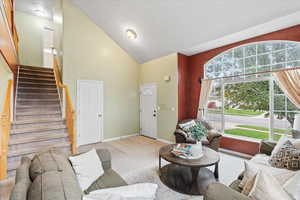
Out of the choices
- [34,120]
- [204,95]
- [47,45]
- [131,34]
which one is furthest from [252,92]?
[47,45]

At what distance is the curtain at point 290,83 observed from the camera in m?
2.75

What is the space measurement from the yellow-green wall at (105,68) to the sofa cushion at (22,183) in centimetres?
332

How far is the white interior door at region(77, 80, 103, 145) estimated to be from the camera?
14.6 feet

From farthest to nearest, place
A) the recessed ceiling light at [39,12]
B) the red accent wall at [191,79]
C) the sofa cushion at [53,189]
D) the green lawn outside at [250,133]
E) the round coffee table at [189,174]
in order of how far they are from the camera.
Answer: the recessed ceiling light at [39,12] < the red accent wall at [191,79] < the green lawn outside at [250,133] < the round coffee table at [189,174] < the sofa cushion at [53,189]

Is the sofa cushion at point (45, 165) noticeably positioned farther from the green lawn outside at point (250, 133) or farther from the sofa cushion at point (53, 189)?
the green lawn outside at point (250, 133)

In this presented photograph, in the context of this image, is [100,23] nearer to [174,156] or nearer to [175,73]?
[175,73]

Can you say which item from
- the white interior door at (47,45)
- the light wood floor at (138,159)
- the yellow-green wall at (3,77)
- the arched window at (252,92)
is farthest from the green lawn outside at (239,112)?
the white interior door at (47,45)

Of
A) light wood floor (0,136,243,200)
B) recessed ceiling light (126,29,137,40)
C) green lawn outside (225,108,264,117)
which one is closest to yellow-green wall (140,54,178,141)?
light wood floor (0,136,243,200)

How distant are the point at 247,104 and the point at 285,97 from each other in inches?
27.7

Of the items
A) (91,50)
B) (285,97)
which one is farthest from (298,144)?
(91,50)

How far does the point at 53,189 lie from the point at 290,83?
12.8 ft

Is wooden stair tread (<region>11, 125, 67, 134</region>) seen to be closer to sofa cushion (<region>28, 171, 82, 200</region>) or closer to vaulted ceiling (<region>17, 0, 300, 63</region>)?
sofa cushion (<region>28, 171, 82, 200</region>)

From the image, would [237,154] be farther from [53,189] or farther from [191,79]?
[53,189]

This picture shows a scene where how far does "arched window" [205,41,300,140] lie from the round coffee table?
1733mm
